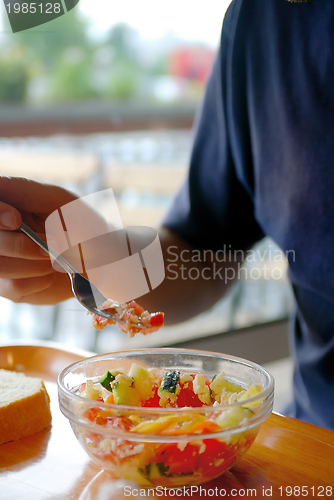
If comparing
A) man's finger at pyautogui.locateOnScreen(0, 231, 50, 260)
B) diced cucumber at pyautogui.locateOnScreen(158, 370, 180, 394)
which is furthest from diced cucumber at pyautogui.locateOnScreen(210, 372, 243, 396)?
man's finger at pyautogui.locateOnScreen(0, 231, 50, 260)

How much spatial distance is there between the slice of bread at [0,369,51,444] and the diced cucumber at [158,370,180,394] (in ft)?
0.60

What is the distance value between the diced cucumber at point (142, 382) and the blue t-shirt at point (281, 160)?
16.9 inches

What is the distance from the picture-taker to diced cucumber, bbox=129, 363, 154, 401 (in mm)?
549

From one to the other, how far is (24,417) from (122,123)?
4.53 ft

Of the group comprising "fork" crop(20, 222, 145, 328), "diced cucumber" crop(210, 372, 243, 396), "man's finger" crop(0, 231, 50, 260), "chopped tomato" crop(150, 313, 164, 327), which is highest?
"man's finger" crop(0, 231, 50, 260)

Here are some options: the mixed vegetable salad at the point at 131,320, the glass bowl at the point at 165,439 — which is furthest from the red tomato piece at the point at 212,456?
the mixed vegetable salad at the point at 131,320

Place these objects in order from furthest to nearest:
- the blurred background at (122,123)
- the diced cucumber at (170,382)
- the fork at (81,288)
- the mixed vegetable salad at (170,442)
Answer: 1. the blurred background at (122,123)
2. the fork at (81,288)
3. the diced cucumber at (170,382)
4. the mixed vegetable salad at (170,442)

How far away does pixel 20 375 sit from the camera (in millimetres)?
743

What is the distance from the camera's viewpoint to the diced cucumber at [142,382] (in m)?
0.55

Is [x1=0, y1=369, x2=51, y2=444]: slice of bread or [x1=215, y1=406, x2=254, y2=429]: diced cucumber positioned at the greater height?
[x1=215, y1=406, x2=254, y2=429]: diced cucumber

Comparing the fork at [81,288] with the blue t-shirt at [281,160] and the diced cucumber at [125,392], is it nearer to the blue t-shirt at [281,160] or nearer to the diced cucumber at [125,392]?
the diced cucumber at [125,392]

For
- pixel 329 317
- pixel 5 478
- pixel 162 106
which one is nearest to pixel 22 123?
pixel 162 106

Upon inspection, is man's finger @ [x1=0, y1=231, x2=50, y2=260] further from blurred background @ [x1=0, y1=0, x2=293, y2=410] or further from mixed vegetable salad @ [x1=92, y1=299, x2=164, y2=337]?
blurred background @ [x1=0, y1=0, x2=293, y2=410]

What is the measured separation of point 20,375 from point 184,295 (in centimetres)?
41
